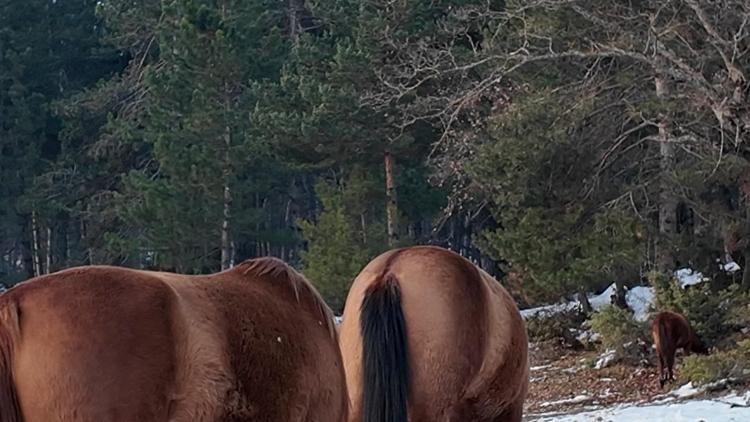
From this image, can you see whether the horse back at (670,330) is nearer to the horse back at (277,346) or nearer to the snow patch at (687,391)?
the snow patch at (687,391)

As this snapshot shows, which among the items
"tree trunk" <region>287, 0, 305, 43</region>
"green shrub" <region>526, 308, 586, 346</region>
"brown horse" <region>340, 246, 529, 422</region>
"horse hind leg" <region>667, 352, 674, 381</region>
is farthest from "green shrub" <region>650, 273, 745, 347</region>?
"tree trunk" <region>287, 0, 305, 43</region>

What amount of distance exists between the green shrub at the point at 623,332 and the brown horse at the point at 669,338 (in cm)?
93

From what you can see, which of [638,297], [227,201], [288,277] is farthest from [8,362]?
[227,201]

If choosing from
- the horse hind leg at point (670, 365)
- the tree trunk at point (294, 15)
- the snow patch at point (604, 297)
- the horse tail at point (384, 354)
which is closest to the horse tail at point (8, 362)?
the horse tail at point (384, 354)

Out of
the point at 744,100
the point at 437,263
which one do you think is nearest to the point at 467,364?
the point at 437,263

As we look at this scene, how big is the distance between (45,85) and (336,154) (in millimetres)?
15393

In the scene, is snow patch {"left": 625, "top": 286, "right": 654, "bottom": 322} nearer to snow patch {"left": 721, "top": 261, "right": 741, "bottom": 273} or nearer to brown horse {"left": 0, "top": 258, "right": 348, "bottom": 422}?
snow patch {"left": 721, "top": 261, "right": 741, "bottom": 273}

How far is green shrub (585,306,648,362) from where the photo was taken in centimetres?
1300

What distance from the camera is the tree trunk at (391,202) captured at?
837 inches

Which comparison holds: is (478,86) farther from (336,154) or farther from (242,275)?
(242,275)

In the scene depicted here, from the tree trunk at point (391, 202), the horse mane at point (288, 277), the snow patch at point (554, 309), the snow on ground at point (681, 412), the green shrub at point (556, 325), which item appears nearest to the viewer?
the horse mane at point (288, 277)

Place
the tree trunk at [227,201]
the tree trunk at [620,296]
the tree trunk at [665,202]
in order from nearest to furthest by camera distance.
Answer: the tree trunk at [665,202], the tree trunk at [620,296], the tree trunk at [227,201]

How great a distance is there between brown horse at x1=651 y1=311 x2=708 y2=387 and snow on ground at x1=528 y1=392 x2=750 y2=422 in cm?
243

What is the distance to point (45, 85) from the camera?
31703 mm
